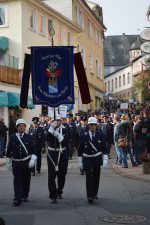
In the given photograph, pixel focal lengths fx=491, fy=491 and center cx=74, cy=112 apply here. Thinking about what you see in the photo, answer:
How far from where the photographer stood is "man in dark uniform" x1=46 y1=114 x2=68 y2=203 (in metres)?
10.6

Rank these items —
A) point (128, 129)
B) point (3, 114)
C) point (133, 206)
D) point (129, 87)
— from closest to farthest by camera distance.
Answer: point (133, 206)
point (128, 129)
point (3, 114)
point (129, 87)

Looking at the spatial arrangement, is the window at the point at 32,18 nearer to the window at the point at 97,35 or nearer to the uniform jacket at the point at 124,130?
the window at the point at 97,35

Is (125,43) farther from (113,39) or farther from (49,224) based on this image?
(49,224)

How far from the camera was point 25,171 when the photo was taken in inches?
416

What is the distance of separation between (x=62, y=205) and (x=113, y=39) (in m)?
99.2

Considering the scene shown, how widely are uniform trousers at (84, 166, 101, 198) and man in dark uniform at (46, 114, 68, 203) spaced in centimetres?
63

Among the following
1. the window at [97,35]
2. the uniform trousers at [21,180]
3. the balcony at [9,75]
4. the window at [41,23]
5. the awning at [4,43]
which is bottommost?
the uniform trousers at [21,180]

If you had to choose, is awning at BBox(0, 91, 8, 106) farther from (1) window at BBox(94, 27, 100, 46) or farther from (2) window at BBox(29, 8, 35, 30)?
(1) window at BBox(94, 27, 100, 46)

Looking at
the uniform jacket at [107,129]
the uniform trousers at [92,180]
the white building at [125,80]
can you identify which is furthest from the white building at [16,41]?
the white building at [125,80]

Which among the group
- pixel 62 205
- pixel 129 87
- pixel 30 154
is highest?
pixel 129 87

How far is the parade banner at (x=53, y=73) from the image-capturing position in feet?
38.7

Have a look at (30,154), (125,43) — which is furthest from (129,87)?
(30,154)

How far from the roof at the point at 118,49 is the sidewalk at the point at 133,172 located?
87.4 meters

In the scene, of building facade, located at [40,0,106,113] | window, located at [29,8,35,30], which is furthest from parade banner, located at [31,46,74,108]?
building facade, located at [40,0,106,113]
